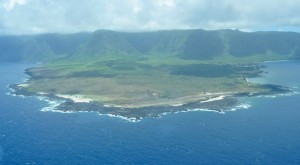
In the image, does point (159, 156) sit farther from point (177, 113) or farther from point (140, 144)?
point (177, 113)

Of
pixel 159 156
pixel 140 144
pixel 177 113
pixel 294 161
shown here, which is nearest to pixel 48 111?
pixel 177 113

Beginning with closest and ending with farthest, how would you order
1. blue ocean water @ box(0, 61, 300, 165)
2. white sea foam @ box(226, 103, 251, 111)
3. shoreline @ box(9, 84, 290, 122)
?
blue ocean water @ box(0, 61, 300, 165)
shoreline @ box(9, 84, 290, 122)
white sea foam @ box(226, 103, 251, 111)

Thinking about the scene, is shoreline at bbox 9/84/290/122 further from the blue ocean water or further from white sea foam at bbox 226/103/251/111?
the blue ocean water

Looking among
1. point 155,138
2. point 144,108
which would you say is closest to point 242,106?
point 144,108

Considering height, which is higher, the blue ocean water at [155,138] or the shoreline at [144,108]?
the shoreline at [144,108]

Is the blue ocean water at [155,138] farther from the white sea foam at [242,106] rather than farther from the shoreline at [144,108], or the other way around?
the shoreline at [144,108]

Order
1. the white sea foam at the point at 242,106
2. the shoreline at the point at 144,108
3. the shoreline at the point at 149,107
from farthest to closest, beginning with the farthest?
the white sea foam at the point at 242,106 < the shoreline at the point at 149,107 < the shoreline at the point at 144,108

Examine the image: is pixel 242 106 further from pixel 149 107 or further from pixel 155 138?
pixel 155 138

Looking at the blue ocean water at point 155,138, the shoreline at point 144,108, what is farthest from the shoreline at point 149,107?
the blue ocean water at point 155,138

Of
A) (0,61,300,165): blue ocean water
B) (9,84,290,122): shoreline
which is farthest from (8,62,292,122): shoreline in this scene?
(0,61,300,165): blue ocean water
